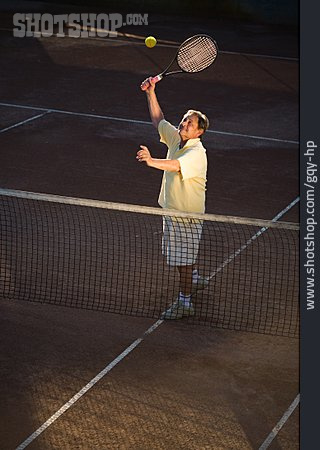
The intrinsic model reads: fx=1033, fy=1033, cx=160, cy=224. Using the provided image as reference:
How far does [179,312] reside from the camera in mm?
10742

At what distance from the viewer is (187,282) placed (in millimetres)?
10758

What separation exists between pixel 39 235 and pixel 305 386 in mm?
A: 5848

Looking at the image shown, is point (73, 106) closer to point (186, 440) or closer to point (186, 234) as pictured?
point (186, 234)

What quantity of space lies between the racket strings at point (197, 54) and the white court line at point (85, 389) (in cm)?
287

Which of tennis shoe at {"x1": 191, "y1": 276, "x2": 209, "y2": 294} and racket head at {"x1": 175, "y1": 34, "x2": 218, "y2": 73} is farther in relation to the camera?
racket head at {"x1": 175, "y1": 34, "x2": 218, "y2": 73}

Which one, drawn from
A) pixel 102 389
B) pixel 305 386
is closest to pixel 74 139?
pixel 102 389

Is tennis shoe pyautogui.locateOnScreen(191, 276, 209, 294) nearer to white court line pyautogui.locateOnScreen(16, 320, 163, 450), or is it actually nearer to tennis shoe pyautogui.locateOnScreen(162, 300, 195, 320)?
tennis shoe pyautogui.locateOnScreen(162, 300, 195, 320)

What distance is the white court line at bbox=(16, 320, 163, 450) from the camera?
847cm

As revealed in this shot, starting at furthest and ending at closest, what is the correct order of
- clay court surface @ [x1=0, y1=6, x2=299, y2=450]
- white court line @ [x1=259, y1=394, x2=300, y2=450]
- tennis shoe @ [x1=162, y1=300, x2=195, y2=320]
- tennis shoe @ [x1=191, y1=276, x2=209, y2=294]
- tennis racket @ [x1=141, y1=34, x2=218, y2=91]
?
tennis racket @ [x1=141, y1=34, x2=218, y2=91], tennis shoe @ [x1=191, y1=276, x2=209, y2=294], tennis shoe @ [x1=162, y1=300, x2=195, y2=320], clay court surface @ [x1=0, y1=6, x2=299, y2=450], white court line @ [x1=259, y1=394, x2=300, y2=450]

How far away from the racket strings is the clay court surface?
2.87m

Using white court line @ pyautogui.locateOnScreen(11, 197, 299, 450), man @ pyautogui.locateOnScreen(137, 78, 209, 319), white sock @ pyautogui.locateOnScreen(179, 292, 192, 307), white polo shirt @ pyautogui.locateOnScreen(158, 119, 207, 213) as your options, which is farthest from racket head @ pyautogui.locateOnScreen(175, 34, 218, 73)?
white court line @ pyautogui.locateOnScreen(11, 197, 299, 450)

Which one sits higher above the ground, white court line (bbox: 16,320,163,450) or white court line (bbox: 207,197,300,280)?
white court line (bbox: 207,197,300,280)

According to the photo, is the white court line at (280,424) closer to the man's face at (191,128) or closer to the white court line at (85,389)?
the white court line at (85,389)

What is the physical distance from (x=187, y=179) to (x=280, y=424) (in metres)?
2.93
